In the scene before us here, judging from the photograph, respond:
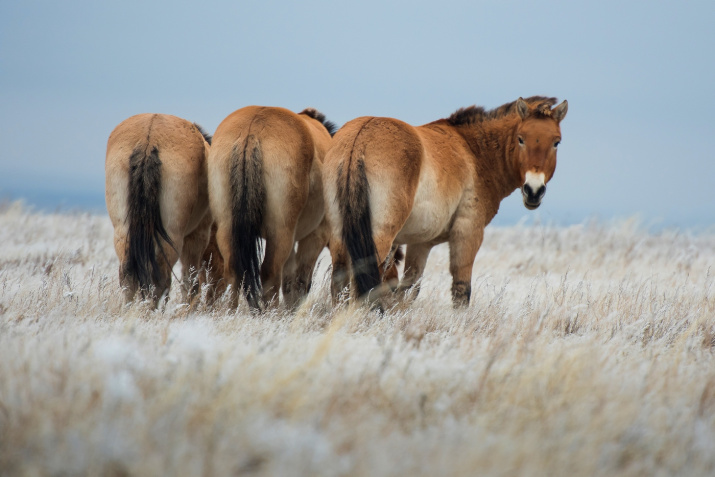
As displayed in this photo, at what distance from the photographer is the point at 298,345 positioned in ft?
12.5

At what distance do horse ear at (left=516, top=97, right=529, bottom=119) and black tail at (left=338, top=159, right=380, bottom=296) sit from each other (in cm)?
195

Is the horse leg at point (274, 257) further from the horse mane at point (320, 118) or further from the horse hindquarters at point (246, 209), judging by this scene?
the horse mane at point (320, 118)

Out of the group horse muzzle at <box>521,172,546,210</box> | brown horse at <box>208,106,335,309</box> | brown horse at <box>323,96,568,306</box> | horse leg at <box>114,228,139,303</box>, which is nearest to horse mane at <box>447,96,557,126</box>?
brown horse at <box>323,96,568,306</box>

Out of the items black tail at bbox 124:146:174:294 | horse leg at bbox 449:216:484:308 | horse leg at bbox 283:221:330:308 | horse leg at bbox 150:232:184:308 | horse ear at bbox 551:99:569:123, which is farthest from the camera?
horse leg at bbox 283:221:330:308

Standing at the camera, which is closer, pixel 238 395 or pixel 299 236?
pixel 238 395

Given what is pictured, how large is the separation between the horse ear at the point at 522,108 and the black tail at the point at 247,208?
2538 millimetres

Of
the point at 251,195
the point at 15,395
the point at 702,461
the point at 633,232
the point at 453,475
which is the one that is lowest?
the point at 633,232

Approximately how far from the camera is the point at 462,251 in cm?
593

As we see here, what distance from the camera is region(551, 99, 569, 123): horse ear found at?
6078mm

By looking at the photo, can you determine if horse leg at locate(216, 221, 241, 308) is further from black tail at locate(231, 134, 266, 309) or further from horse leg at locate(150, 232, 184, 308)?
horse leg at locate(150, 232, 184, 308)

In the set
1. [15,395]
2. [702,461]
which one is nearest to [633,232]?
[702,461]

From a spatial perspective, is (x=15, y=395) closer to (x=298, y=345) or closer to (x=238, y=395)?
(x=238, y=395)

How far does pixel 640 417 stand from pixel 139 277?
369cm

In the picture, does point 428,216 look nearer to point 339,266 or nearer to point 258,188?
point 339,266
